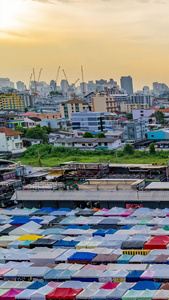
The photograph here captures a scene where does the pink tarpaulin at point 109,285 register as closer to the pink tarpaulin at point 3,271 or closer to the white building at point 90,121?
the pink tarpaulin at point 3,271

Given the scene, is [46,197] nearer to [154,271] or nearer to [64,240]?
[64,240]

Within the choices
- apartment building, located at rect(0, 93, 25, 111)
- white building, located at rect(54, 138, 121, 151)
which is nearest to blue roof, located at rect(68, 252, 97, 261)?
white building, located at rect(54, 138, 121, 151)

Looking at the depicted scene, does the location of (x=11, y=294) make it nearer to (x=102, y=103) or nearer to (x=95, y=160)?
(x=95, y=160)

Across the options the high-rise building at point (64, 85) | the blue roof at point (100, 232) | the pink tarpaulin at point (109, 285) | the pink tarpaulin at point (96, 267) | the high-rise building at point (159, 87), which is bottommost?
the pink tarpaulin at point (109, 285)

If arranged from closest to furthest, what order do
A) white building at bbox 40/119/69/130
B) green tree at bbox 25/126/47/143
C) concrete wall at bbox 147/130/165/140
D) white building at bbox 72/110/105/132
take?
1. concrete wall at bbox 147/130/165/140
2. green tree at bbox 25/126/47/143
3. white building at bbox 72/110/105/132
4. white building at bbox 40/119/69/130

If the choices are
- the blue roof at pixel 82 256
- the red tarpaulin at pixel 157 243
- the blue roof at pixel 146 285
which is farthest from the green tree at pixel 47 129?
the blue roof at pixel 146 285

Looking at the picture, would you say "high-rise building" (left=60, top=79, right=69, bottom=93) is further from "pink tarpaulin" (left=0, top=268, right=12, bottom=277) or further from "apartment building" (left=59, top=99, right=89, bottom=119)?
"pink tarpaulin" (left=0, top=268, right=12, bottom=277)

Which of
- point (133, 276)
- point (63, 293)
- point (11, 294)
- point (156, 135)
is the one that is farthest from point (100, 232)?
point (156, 135)
